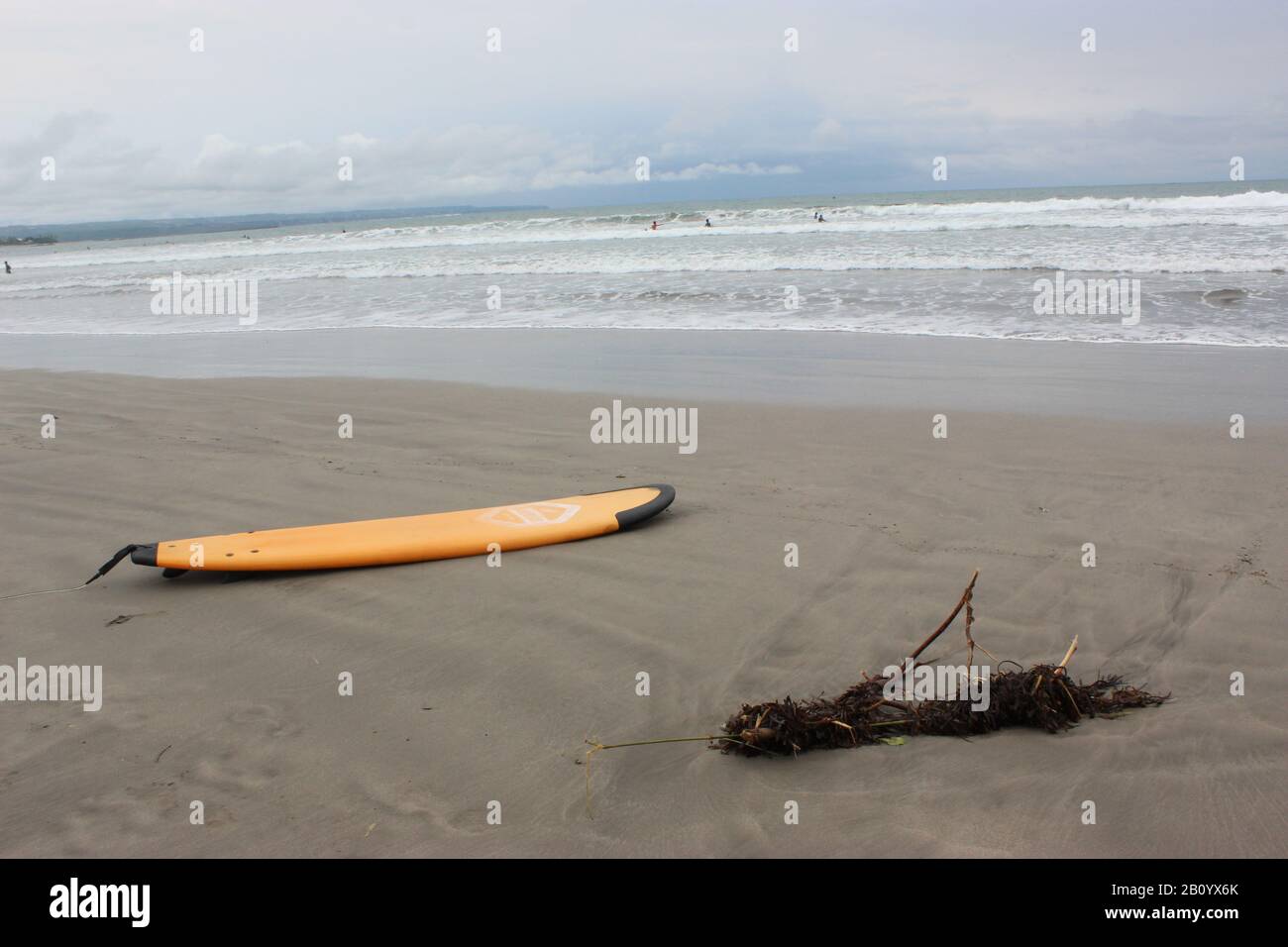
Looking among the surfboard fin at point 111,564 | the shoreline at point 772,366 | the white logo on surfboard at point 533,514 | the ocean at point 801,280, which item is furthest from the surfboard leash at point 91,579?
the ocean at point 801,280

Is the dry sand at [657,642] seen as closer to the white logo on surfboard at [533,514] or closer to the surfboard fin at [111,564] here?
the surfboard fin at [111,564]

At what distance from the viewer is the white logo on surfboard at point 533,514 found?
14.7 ft

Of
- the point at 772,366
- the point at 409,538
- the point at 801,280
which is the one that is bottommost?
the point at 409,538

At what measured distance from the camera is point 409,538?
168 inches

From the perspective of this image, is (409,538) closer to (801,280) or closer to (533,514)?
(533,514)

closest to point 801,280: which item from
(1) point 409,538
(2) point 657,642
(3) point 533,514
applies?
(3) point 533,514

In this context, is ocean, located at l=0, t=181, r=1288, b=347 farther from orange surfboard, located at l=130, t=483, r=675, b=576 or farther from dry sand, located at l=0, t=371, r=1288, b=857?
orange surfboard, located at l=130, t=483, r=675, b=576

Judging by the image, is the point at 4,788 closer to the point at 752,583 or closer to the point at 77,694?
the point at 77,694

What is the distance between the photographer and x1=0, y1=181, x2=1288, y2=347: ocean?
10883mm

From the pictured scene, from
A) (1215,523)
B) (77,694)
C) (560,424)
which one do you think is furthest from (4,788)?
(1215,523)

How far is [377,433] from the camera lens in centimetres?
664

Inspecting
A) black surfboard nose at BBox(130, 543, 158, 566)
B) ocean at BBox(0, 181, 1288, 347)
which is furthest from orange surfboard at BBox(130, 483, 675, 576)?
ocean at BBox(0, 181, 1288, 347)

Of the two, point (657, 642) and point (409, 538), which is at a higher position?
point (409, 538)

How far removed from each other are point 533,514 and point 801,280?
39.0 feet
